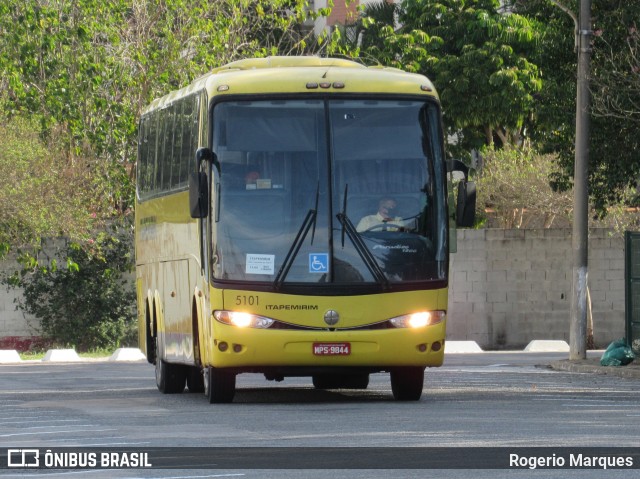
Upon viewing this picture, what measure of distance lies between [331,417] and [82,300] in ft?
67.0

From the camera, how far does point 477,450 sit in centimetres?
1374

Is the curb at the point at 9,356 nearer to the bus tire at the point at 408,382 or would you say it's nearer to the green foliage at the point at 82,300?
the green foliage at the point at 82,300

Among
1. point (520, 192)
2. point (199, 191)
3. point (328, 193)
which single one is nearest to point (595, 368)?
point (328, 193)

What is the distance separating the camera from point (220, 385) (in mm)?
20391

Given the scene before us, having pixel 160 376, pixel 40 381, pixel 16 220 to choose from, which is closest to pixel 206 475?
pixel 160 376

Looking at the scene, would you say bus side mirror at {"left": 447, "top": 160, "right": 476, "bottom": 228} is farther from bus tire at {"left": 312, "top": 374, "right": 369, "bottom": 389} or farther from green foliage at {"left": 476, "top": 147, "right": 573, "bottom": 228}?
green foliage at {"left": 476, "top": 147, "right": 573, "bottom": 228}

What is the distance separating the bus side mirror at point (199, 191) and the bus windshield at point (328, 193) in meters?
0.12

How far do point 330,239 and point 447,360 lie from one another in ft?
45.3

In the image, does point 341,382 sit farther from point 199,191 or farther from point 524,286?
point 524,286

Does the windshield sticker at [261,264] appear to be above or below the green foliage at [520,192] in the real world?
above

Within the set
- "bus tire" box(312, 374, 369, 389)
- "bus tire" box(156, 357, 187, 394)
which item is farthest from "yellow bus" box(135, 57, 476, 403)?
"bus tire" box(156, 357, 187, 394)

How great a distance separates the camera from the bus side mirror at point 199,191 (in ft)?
65.0

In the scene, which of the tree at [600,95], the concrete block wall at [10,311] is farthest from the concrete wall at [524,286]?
the concrete block wall at [10,311]

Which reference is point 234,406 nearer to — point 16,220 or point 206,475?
point 206,475
